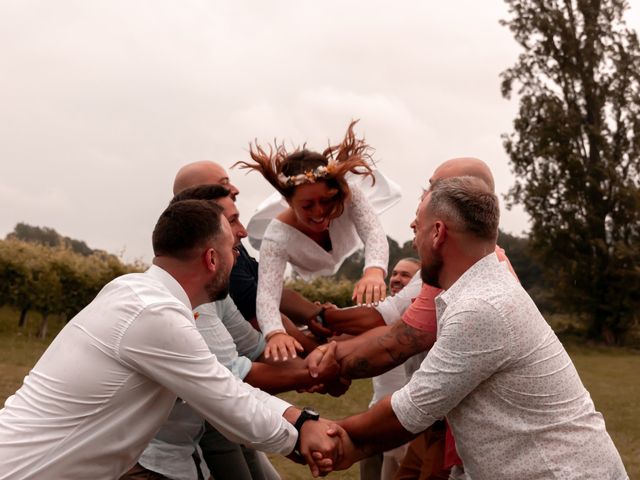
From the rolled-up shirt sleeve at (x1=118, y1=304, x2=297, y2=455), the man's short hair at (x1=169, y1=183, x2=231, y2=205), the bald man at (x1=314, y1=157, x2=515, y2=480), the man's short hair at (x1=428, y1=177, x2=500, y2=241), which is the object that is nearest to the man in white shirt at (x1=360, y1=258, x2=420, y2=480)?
the bald man at (x1=314, y1=157, x2=515, y2=480)

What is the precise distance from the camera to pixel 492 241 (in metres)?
3.85

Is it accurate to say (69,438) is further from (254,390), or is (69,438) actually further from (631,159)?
(631,159)

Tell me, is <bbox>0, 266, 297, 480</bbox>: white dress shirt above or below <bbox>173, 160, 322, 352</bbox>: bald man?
below

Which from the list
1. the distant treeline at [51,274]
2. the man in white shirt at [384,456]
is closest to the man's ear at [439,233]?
the man in white shirt at [384,456]

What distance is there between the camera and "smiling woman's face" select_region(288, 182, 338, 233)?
516 centimetres

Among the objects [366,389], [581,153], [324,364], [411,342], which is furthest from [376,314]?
[581,153]

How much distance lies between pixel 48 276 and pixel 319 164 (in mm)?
23044

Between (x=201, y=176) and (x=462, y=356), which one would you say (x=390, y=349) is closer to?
(x=462, y=356)

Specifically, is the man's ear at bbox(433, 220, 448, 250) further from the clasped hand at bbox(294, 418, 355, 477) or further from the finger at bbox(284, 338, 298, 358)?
the finger at bbox(284, 338, 298, 358)

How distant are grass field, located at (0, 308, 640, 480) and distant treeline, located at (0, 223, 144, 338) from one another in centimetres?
106

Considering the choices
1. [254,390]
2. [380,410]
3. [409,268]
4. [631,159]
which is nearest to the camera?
[380,410]

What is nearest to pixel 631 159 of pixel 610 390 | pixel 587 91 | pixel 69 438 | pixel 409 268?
pixel 587 91

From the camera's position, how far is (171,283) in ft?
13.1

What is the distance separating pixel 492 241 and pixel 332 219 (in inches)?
68.6
